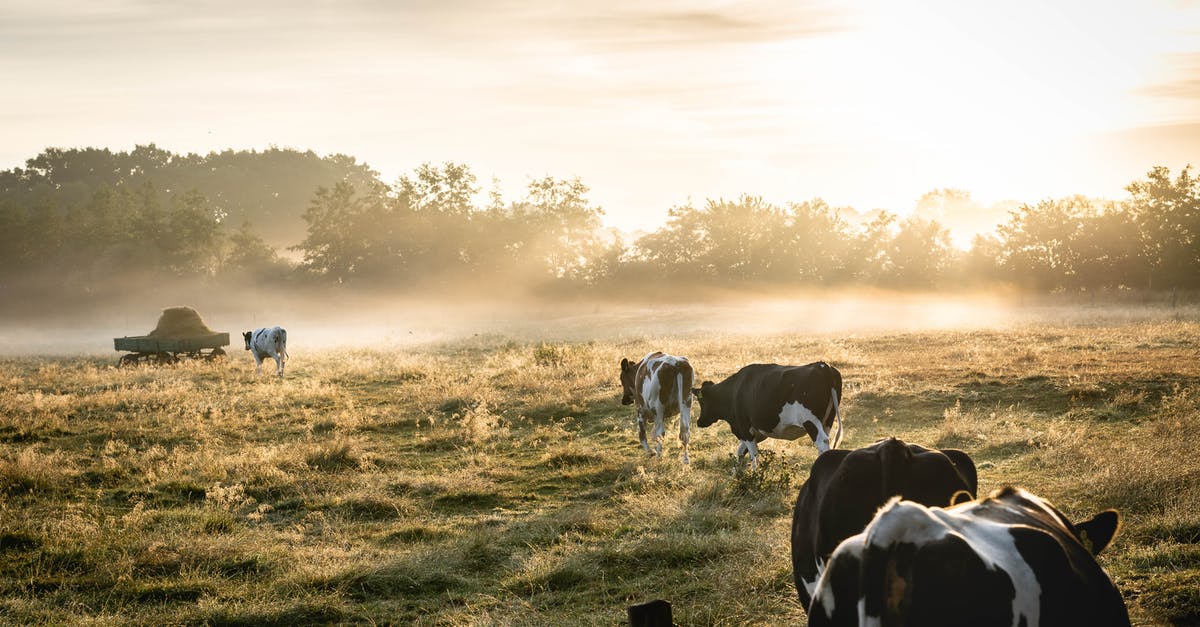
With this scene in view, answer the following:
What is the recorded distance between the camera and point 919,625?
3.08m

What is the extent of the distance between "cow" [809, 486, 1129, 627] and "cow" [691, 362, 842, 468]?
7.22 m

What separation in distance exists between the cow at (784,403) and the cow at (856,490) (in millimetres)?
5498

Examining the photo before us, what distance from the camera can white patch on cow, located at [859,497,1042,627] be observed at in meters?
3.16

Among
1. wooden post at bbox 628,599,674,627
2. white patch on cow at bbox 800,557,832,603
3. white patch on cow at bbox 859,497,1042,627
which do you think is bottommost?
white patch on cow at bbox 800,557,832,603

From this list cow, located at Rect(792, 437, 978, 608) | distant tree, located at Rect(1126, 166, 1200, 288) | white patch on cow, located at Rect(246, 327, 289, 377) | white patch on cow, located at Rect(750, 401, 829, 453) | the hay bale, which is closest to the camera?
cow, located at Rect(792, 437, 978, 608)

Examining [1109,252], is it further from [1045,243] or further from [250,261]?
[250,261]

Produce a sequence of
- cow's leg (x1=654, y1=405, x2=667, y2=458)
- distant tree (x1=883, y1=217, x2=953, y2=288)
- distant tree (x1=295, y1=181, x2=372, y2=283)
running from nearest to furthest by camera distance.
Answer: cow's leg (x1=654, y1=405, x2=667, y2=458), distant tree (x1=883, y1=217, x2=953, y2=288), distant tree (x1=295, y1=181, x2=372, y2=283)

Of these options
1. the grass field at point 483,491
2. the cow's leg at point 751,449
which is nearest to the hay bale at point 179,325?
the grass field at point 483,491

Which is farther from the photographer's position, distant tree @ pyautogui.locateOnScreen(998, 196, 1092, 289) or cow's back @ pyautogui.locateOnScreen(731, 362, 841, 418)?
distant tree @ pyautogui.locateOnScreen(998, 196, 1092, 289)

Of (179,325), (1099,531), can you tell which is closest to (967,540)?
(1099,531)

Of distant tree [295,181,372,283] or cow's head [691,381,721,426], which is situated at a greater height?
distant tree [295,181,372,283]

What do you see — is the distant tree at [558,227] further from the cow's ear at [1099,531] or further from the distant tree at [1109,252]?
the cow's ear at [1099,531]

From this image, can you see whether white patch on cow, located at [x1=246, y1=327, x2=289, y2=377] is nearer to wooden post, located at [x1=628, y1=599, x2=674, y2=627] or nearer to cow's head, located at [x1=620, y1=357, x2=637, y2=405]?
cow's head, located at [x1=620, y1=357, x2=637, y2=405]

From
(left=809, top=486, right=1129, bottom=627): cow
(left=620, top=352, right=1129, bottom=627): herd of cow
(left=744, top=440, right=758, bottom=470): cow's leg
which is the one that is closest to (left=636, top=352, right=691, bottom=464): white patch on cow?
(left=744, top=440, right=758, bottom=470): cow's leg
